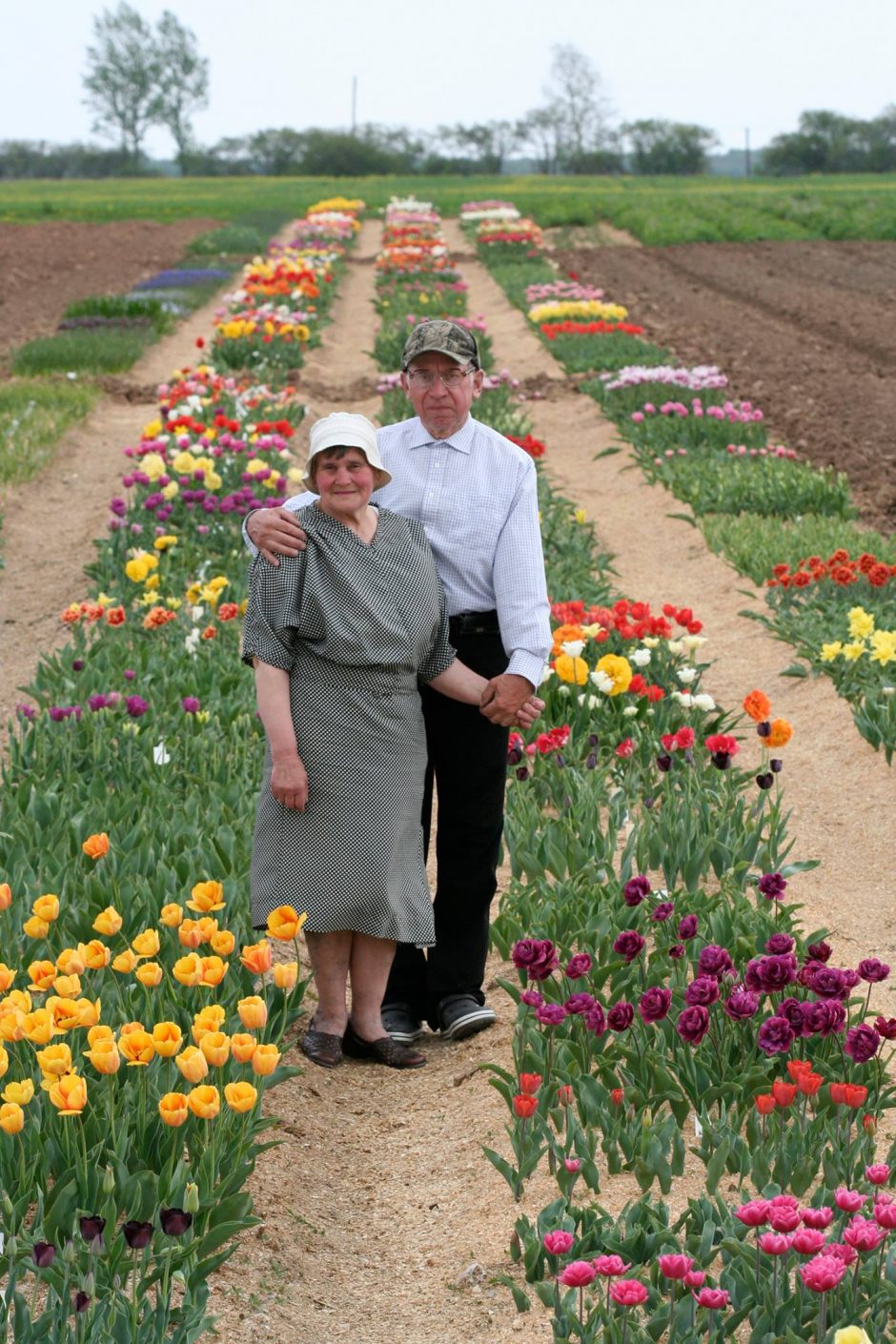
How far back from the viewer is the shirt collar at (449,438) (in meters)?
3.92

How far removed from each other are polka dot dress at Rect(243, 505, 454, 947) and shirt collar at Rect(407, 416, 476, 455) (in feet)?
0.81

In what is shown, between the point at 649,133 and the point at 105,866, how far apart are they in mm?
91789

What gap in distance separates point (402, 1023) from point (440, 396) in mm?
1726

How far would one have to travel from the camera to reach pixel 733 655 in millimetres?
7820

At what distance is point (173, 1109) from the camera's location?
2816 mm

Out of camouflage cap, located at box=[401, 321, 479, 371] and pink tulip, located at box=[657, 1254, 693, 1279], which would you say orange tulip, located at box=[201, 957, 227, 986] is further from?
camouflage cap, located at box=[401, 321, 479, 371]

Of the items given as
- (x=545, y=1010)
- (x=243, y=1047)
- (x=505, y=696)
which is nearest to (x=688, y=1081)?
(x=545, y=1010)

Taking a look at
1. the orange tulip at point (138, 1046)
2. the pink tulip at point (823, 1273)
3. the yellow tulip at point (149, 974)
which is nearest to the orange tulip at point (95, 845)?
the yellow tulip at point (149, 974)

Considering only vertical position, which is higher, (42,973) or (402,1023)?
(42,973)

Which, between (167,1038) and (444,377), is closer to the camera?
(167,1038)

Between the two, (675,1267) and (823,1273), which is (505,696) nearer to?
(675,1267)

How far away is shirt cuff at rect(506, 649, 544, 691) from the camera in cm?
381

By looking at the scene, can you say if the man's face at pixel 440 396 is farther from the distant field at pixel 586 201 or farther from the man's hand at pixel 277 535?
the distant field at pixel 586 201

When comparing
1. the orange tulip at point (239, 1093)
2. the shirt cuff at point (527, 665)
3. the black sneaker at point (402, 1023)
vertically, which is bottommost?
the black sneaker at point (402, 1023)
